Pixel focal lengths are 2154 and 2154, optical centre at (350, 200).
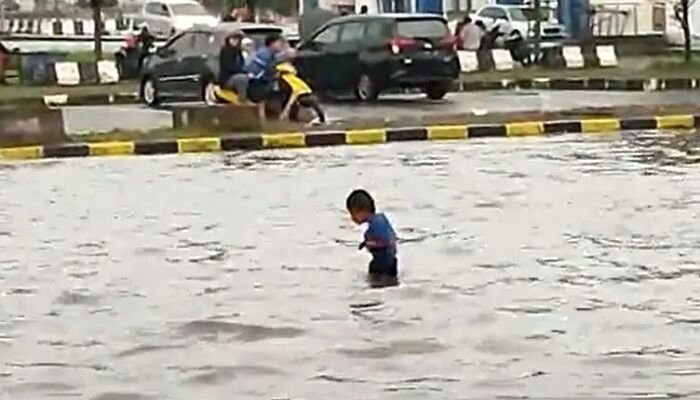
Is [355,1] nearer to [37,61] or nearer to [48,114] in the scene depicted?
[37,61]

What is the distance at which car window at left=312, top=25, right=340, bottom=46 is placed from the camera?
3788 centimetres

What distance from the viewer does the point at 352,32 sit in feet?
124

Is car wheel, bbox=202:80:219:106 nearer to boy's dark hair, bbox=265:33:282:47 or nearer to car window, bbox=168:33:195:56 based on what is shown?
car window, bbox=168:33:195:56

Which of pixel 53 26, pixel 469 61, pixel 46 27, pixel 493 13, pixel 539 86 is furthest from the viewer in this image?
pixel 46 27

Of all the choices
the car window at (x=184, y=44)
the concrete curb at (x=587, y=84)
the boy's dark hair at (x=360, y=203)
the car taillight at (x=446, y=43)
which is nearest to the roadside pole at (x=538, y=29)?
the concrete curb at (x=587, y=84)

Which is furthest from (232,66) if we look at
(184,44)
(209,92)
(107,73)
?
(107,73)

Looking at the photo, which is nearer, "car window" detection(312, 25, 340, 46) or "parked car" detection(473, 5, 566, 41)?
"car window" detection(312, 25, 340, 46)

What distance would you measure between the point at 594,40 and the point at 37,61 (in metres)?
16.6

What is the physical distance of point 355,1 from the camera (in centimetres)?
7938

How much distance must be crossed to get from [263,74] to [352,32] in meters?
5.98

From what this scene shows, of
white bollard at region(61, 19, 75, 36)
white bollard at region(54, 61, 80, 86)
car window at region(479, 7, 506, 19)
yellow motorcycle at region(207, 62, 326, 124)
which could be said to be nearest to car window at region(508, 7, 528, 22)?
car window at region(479, 7, 506, 19)

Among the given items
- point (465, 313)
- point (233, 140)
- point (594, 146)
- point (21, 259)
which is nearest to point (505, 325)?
point (465, 313)

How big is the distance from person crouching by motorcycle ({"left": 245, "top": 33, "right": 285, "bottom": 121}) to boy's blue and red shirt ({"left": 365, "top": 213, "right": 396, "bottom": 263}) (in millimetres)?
16969

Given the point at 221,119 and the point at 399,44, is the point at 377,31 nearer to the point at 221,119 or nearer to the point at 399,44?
the point at 399,44
